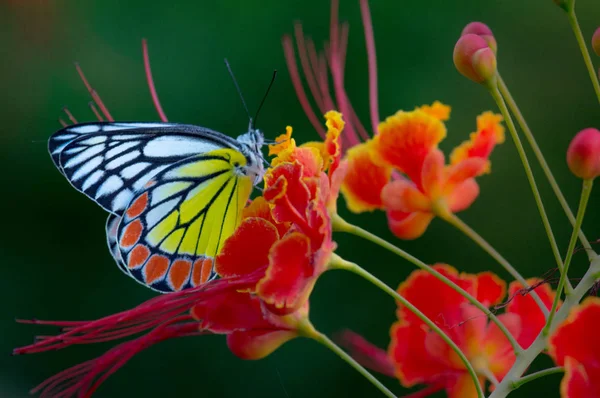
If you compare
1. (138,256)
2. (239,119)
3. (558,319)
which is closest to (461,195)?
(558,319)

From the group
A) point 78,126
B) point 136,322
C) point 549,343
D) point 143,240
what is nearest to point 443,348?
point 549,343

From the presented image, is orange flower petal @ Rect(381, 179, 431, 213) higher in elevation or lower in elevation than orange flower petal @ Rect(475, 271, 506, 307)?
higher

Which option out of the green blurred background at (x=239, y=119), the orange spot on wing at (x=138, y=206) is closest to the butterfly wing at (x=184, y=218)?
the orange spot on wing at (x=138, y=206)

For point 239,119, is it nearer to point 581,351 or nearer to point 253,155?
point 253,155

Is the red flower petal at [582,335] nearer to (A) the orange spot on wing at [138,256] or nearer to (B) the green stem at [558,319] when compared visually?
(B) the green stem at [558,319]

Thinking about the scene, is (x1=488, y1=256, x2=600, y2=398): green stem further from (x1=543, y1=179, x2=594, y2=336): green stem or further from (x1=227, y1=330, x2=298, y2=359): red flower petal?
(x1=227, y1=330, x2=298, y2=359): red flower petal

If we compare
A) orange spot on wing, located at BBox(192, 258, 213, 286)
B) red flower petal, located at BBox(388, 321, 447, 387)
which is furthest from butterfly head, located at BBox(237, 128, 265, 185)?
red flower petal, located at BBox(388, 321, 447, 387)

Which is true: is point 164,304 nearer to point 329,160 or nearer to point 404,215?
point 329,160
